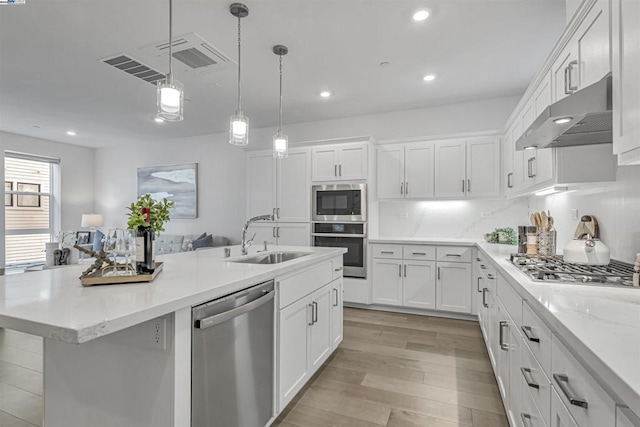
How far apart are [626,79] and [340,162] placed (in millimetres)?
3243

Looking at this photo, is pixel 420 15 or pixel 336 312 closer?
pixel 420 15

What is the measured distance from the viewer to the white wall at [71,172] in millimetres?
5984

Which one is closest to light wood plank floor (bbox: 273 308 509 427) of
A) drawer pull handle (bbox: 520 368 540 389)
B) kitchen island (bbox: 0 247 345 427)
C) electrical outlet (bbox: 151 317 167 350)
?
drawer pull handle (bbox: 520 368 540 389)

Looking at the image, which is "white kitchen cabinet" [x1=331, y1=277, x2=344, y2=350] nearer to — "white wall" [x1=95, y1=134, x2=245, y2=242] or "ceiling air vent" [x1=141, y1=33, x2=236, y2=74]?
"ceiling air vent" [x1=141, y1=33, x2=236, y2=74]

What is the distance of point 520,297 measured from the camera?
4.95 ft

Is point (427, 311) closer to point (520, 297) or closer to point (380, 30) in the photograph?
point (520, 297)

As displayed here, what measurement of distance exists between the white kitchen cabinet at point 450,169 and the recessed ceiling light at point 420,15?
192 centimetres

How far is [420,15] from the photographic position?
2.37m

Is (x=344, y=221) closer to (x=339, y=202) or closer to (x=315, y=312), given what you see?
(x=339, y=202)

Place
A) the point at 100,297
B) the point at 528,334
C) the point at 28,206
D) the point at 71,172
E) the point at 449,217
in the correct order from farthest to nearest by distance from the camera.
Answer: the point at 71,172 → the point at 28,206 → the point at 449,217 → the point at 528,334 → the point at 100,297

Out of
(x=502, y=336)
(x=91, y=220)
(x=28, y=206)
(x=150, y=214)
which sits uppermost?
(x=28, y=206)

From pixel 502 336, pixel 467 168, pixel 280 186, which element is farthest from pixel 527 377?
pixel 280 186

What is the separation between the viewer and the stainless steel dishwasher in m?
1.24

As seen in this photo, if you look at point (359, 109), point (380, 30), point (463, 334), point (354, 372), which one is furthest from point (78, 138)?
point (463, 334)
